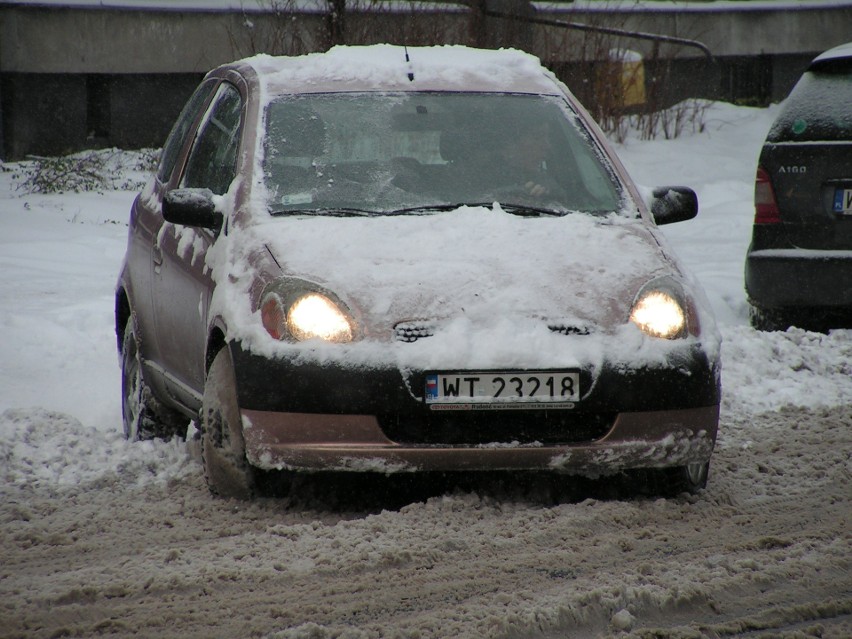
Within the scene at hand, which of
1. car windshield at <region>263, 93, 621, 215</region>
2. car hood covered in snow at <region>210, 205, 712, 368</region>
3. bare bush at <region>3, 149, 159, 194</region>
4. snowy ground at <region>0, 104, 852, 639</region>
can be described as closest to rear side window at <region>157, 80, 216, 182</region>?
car windshield at <region>263, 93, 621, 215</region>

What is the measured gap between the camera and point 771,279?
7.80 metres

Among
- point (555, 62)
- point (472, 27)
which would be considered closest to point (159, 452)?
point (472, 27)

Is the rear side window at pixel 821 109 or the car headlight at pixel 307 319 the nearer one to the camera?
the car headlight at pixel 307 319

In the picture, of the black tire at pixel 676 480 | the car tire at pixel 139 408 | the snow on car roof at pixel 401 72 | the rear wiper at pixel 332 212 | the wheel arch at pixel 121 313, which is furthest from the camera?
the wheel arch at pixel 121 313

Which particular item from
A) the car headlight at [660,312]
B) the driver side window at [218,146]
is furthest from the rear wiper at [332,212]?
the car headlight at [660,312]

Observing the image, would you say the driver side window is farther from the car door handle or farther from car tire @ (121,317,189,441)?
car tire @ (121,317,189,441)

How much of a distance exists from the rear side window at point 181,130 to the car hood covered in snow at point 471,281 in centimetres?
158

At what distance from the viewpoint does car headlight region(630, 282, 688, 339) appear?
455 cm

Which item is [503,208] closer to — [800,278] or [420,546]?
[420,546]

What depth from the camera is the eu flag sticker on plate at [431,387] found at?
170 inches

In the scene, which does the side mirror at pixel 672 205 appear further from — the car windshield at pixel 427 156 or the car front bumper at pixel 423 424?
the car front bumper at pixel 423 424

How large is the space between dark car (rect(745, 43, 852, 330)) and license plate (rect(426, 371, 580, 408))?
372cm

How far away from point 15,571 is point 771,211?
5.17 metres

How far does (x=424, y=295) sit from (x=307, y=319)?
0.39 meters
